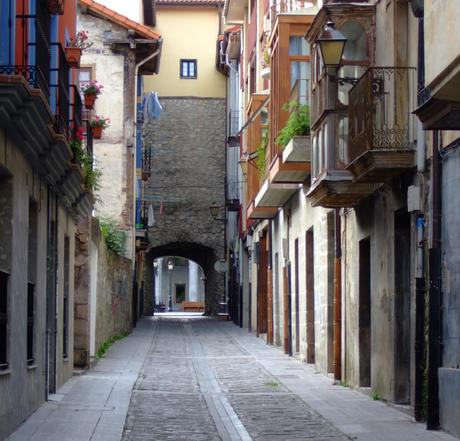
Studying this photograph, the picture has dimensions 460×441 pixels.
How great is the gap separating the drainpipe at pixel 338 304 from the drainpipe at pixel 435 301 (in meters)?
6.40

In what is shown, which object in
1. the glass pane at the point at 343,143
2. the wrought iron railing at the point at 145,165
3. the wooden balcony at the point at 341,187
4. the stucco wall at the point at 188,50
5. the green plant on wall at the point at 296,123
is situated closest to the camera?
the wooden balcony at the point at 341,187

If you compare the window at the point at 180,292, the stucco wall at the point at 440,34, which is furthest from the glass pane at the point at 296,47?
the window at the point at 180,292

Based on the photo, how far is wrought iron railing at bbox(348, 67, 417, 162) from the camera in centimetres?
1420

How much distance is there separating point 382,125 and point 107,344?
14.1m

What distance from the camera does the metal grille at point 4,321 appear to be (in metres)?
11.6

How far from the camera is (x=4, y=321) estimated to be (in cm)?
1167

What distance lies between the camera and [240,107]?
4234cm

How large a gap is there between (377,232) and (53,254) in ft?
15.0

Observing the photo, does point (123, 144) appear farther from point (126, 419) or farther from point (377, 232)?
point (126, 419)

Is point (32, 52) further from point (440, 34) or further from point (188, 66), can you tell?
point (188, 66)

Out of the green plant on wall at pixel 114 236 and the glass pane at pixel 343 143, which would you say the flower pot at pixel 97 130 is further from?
the glass pane at pixel 343 143

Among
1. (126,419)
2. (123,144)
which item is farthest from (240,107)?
(126,419)

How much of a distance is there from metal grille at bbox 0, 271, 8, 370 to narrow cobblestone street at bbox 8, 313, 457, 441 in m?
0.80

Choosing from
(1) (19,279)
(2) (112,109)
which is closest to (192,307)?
(2) (112,109)
